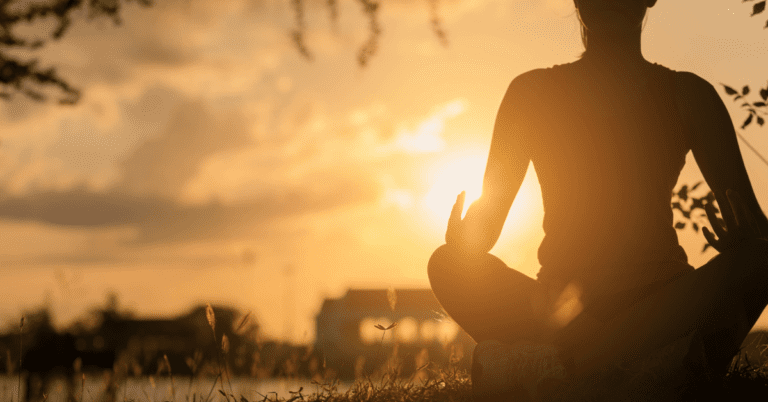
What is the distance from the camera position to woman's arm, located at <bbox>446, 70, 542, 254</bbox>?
10.1 ft

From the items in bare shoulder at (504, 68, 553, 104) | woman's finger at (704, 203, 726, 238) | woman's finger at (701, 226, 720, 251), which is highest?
bare shoulder at (504, 68, 553, 104)

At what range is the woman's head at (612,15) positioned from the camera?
3.00 m

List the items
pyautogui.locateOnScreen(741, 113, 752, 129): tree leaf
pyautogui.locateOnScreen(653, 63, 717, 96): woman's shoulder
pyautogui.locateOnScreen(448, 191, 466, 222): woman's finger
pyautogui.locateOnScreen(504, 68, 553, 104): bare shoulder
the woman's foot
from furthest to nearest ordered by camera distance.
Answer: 1. pyautogui.locateOnScreen(741, 113, 752, 129): tree leaf
2. pyautogui.locateOnScreen(504, 68, 553, 104): bare shoulder
3. pyautogui.locateOnScreen(653, 63, 717, 96): woman's shoulder
4. pyautogui.locateOnScreen(448, 191, 466, 222): woman's finger
5. the woman's foot

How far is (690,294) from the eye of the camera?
255 cm

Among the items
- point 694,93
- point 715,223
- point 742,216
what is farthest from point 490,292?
point 694,93

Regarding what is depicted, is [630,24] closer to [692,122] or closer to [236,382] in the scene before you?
[692,122]

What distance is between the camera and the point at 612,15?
3.01 metres

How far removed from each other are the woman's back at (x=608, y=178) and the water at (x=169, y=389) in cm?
156

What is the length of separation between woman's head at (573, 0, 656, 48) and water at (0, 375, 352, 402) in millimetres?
2467

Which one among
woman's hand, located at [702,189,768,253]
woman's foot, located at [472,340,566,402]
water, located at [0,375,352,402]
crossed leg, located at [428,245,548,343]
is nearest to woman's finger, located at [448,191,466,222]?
crossed leg, located at [428,245,548,343]

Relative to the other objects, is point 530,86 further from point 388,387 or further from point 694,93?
point 388,387

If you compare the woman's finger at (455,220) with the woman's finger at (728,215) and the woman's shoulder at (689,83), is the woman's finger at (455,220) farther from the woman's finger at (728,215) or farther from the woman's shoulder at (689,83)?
the woman's shoulder at (689,83)

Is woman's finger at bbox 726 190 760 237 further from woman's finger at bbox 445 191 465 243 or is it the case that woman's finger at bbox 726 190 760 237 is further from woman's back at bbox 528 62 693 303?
woman's finger at bbox 445 191 465 243

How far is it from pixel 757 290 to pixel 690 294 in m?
0.31
